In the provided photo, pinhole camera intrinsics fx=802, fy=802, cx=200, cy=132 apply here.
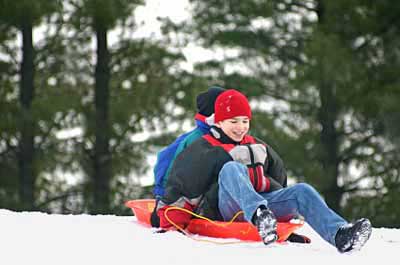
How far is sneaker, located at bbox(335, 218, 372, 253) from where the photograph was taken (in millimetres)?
4129

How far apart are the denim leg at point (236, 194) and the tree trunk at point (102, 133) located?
326 inches

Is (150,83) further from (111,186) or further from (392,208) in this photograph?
(392,208)

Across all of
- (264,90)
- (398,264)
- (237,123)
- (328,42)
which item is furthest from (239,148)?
(264,90)

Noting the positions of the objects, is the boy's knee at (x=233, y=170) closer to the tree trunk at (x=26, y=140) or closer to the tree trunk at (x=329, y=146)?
the tree trunk at (x=329, y=146)

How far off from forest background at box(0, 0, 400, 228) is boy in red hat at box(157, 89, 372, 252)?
678 centimetres

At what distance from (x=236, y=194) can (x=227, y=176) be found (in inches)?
5.5

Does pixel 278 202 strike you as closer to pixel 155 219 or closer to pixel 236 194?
pixel 236 194

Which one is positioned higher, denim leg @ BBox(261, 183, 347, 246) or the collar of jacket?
the collar of jacket

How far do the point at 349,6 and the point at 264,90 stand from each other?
198cm

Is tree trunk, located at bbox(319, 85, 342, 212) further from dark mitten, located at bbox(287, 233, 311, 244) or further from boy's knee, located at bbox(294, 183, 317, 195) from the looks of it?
boy's knee, located at bbox(294, 183, 317, 195)

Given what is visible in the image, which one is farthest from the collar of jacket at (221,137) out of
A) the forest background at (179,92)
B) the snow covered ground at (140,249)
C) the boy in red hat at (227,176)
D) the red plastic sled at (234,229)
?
the forest background at (179,92)

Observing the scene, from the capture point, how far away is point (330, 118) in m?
12.1

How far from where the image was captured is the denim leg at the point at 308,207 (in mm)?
4270

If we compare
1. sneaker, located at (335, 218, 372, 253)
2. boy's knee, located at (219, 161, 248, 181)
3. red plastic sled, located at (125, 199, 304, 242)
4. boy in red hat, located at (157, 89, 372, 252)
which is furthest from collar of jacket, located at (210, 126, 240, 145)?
sneaker, located at (335, 218, 372, 253)
